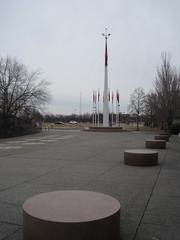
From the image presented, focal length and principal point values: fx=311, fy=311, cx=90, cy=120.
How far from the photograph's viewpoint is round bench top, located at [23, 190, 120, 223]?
13.3 ft

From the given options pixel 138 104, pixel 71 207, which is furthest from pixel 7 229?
pixel 138 104

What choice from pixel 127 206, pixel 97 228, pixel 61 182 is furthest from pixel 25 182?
pixel 97 228

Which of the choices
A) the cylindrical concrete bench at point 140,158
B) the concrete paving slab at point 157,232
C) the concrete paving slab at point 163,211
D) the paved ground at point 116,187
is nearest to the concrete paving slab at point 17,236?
the paved ground at point 116,187

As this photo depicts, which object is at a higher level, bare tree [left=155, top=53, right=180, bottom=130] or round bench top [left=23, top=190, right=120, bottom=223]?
bare tree [left=155, top=53, right=180, bottom=130]

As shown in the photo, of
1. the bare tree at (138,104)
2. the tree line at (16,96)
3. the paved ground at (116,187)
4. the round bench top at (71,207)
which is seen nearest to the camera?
the round bench top at (71,207)

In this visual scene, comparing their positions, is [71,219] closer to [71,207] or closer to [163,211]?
[71,207]

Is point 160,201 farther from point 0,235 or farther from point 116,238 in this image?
point 0,235

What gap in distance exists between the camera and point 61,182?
28.7 ft

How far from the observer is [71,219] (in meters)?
3.97

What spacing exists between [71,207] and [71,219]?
530 mm

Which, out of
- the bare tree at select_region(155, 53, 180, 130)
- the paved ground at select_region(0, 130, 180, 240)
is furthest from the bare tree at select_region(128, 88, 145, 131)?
the paved ground at select_region(0, 130, 180, 240)

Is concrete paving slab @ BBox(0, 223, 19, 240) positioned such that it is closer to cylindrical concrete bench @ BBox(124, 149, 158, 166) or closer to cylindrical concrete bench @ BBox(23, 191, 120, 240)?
cylindrical concrete bench @ BBox(23, 191, 120, 240)

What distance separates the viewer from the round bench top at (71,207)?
405 cm

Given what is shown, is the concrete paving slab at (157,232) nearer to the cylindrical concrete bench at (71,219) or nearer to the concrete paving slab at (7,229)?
the cylindrical concrete bench at (71,219)
